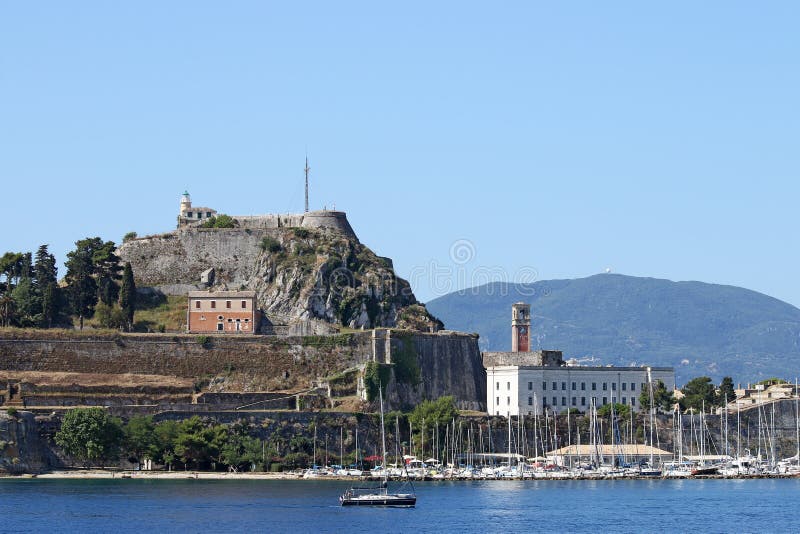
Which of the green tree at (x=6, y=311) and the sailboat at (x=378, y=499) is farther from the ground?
the green tree at (x=6, y=311)

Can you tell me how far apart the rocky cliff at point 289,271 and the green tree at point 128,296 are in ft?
24.2

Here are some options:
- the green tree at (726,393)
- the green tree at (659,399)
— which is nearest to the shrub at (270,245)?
the green tree at (659,399)

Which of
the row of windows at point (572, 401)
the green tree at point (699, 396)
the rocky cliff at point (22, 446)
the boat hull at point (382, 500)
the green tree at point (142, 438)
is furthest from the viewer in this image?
the green tree at point (699, 396)

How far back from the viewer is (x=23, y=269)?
4405 inches

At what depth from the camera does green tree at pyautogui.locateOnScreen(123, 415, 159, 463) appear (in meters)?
97.3

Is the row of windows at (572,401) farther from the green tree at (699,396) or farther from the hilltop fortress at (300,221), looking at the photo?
the hilltop fortress at (300,221)

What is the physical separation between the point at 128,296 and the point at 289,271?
11.2 meters

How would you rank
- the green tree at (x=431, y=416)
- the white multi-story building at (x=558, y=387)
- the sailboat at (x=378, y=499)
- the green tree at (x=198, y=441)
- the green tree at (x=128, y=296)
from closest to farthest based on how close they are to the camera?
the sailboat at (x=378, y=499), the green tree at (x=198, y=441), the green tree at (x=431, y=416), the green tree at (x=128, y=296), the white multi-story building at (x=558, y=387)

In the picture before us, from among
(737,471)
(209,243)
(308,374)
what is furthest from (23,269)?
(737,471)

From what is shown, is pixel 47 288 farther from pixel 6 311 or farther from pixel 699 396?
pixel 699 396

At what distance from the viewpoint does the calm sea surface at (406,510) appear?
72.0 m

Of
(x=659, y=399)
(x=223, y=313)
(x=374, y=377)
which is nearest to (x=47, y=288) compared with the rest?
(x=223, y=313)

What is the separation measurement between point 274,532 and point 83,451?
3101 centimetres

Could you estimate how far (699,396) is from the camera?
4685 inches
